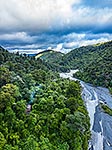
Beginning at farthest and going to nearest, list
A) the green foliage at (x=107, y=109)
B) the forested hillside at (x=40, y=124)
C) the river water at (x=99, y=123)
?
1. the green foliage at (x=107, y=109)
2. the river water at (x=99, y=123)
3. the forested hillside at (x=40, y=124)

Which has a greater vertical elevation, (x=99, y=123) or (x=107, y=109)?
(x=107, y=109)

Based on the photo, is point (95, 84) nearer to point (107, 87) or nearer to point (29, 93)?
point (107, 87)

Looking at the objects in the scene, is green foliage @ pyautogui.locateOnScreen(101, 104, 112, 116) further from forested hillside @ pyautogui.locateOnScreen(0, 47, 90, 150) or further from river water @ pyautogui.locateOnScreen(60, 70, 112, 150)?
forested hillside @ pyautogui.locateOnScreen(0, 47, 90, 150)

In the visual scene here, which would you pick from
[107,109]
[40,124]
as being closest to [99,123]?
[107,109]

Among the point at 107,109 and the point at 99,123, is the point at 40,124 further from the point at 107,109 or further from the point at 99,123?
the point at 107,109

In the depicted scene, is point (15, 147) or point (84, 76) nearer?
point (15, 147)

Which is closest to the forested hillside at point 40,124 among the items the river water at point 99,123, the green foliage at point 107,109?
the river water at point 99,123

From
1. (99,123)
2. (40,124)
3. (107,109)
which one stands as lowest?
(99,123)

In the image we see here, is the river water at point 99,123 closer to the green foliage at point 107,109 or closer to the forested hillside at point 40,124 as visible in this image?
the green foliage at point 107,109

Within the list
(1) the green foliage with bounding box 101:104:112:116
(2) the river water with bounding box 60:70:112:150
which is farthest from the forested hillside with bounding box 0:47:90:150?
(1) the green foliage with bounding box 101:104:112:116

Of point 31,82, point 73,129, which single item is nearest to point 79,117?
point 73,129

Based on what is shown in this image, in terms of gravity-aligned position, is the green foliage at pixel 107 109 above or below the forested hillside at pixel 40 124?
below
